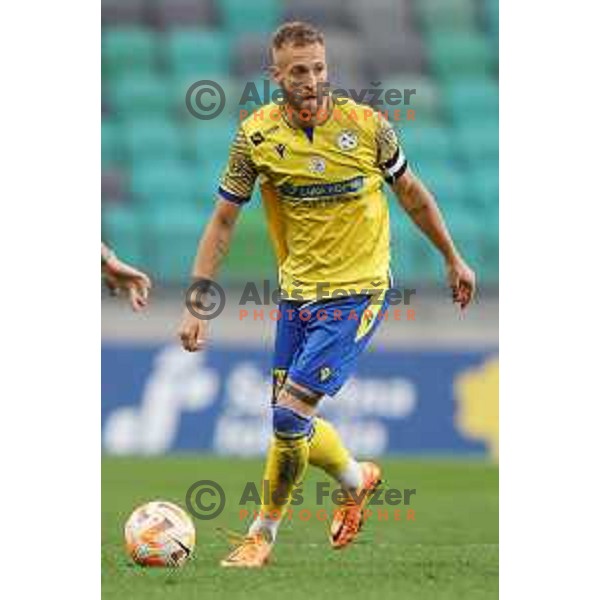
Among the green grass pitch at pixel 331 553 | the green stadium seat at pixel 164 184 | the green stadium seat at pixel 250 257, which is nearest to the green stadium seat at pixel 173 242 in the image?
the green stadium seat at pixel 164 184

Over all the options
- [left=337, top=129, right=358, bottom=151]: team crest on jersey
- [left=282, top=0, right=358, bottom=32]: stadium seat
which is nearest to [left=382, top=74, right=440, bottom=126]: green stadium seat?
[left=282, top=0, right=358, bottom=32]: stadium seat

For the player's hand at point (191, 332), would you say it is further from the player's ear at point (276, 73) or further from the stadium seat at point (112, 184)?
the stadium seat at point (112, 184)

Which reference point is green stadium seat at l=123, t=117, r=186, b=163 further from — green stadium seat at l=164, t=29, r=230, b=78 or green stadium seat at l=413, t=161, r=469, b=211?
green stadium seat at l=413, t=161, r=469, b=211

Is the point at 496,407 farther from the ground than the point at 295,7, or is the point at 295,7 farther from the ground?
the point at 295,7

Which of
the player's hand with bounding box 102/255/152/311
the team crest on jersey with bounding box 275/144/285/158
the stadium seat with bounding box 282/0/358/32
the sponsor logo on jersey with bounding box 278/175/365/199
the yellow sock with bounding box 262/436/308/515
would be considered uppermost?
the stadium seat with bounding box 282/0/358/32

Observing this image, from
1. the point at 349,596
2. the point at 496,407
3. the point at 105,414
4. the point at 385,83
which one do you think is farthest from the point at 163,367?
the point at 349,596

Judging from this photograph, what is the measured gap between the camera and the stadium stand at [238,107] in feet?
47.9

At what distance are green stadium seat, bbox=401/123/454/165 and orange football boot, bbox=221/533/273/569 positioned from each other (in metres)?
9.12

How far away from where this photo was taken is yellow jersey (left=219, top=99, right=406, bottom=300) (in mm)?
7086

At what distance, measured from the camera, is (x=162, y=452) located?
43.1ft

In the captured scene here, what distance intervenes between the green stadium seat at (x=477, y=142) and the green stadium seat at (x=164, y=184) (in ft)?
8.33

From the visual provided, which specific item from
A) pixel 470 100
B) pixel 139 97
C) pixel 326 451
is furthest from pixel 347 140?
pixel 470 100
